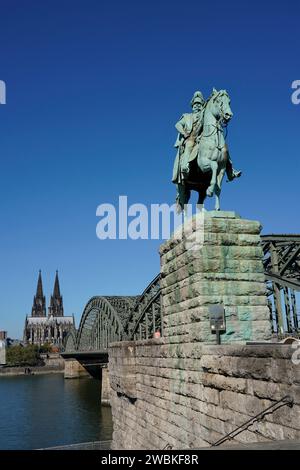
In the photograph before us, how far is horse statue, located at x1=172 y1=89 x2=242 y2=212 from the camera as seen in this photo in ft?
38.1

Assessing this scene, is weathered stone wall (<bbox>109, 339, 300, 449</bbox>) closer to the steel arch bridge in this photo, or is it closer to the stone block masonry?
the stone block masonry

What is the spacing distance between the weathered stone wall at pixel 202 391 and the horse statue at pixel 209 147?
4241mm

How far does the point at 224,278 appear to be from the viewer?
10258 millimetres

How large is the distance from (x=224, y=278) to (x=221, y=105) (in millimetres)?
4626

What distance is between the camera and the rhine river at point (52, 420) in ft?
119

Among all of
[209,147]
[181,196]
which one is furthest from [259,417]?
[181,196]

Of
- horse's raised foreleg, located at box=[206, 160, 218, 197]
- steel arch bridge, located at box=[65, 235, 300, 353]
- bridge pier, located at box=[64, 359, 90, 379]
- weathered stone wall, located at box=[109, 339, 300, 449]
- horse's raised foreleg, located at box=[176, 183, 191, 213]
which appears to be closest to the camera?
weathered stone wall, located at box=[109, 339, 300, 449]

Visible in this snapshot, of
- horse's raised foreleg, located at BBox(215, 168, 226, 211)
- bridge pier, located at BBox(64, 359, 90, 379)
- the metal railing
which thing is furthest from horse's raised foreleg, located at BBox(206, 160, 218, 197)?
bridge pier, located at BBox(64, 359, 90, 379)

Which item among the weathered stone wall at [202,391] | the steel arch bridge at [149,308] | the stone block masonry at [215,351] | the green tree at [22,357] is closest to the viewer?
the weathered stone wall at [202,391]

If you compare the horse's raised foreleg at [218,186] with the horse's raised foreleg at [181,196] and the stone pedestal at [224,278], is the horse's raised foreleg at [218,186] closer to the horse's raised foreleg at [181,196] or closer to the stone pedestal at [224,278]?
the stone pedestal at [224,278]

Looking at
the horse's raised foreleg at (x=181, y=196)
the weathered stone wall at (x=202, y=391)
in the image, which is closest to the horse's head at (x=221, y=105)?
the horse's raised foreleg at (x=181, y=196)

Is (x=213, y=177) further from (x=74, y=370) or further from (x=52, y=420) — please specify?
(x=74, y=370)
